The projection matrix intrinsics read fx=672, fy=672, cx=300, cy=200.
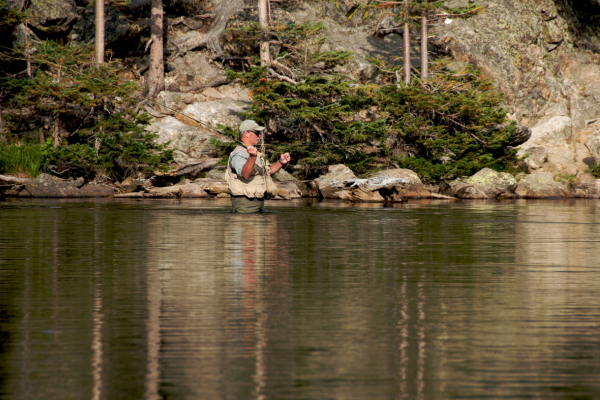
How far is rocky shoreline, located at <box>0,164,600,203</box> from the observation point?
2403 cm

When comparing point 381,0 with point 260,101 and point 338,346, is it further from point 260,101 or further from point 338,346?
point 338,346

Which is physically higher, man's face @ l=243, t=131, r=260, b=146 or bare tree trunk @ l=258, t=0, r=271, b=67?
bare tree trunk @ l=258, t=0, r=271, b=67

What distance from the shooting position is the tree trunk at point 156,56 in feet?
117

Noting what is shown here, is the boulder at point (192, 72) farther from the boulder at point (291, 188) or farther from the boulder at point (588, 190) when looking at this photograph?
the boulder at point (588, 190)

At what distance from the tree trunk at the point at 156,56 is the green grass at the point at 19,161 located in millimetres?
11300

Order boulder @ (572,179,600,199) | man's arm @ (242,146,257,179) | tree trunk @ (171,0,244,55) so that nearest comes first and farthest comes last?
man's arm @ (242,146,257,179)
boulder @ (572,179,600,199)
tree trunk @ (171,0,244,55)

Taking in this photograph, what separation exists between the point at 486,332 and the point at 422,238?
537cm

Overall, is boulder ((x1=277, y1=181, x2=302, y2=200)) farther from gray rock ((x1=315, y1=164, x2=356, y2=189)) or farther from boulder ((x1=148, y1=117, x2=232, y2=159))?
boulder ((x1=148, y1=117, x2=232, y2=159))

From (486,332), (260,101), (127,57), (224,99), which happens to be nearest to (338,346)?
(486,332)

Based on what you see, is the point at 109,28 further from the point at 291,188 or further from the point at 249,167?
the point at 249,167

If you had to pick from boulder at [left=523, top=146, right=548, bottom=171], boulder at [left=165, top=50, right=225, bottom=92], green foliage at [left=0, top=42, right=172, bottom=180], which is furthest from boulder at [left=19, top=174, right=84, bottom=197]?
boulder at [left=523, top=146, right=548, bottom=171]

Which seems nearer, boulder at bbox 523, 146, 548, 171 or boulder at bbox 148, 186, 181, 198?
boulder at bbox 148, 186, 181, 198

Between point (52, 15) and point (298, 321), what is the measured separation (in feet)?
117

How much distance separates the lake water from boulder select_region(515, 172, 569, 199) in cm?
2213
